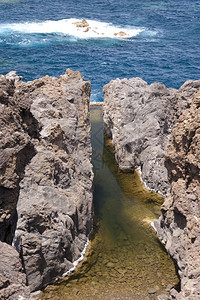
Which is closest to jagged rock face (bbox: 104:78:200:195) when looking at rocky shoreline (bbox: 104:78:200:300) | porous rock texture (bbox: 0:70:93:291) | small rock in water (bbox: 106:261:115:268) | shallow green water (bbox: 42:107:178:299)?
rocky shoreline (bbox: 104:78:200:300)

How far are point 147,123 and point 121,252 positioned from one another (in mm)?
12099

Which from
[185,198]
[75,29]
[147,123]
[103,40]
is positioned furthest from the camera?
[75,29]

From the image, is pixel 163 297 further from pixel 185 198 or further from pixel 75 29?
pixel 75 29

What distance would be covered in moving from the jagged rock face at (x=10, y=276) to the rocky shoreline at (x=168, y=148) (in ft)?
21.1

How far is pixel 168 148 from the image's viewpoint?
20344mm

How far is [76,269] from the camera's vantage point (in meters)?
19.1

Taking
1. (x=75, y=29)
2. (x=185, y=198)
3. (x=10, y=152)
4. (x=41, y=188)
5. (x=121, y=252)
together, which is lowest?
(x=121, y=252)

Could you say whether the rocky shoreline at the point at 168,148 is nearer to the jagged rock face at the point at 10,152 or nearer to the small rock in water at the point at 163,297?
the small rock in water at the point at 163,297

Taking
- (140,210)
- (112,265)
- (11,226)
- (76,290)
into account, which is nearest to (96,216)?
(140,210)

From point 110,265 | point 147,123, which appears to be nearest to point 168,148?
point 110,265

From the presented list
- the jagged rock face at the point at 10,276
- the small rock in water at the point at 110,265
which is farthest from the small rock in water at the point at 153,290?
the jagged rock face at the point at 10,276

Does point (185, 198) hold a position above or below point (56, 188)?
above

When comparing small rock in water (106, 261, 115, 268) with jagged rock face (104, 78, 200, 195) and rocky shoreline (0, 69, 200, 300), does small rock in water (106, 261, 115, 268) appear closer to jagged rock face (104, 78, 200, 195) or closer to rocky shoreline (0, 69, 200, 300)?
rocky shoreline (0, 69, 200, 300)

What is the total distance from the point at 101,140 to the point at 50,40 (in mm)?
44936
